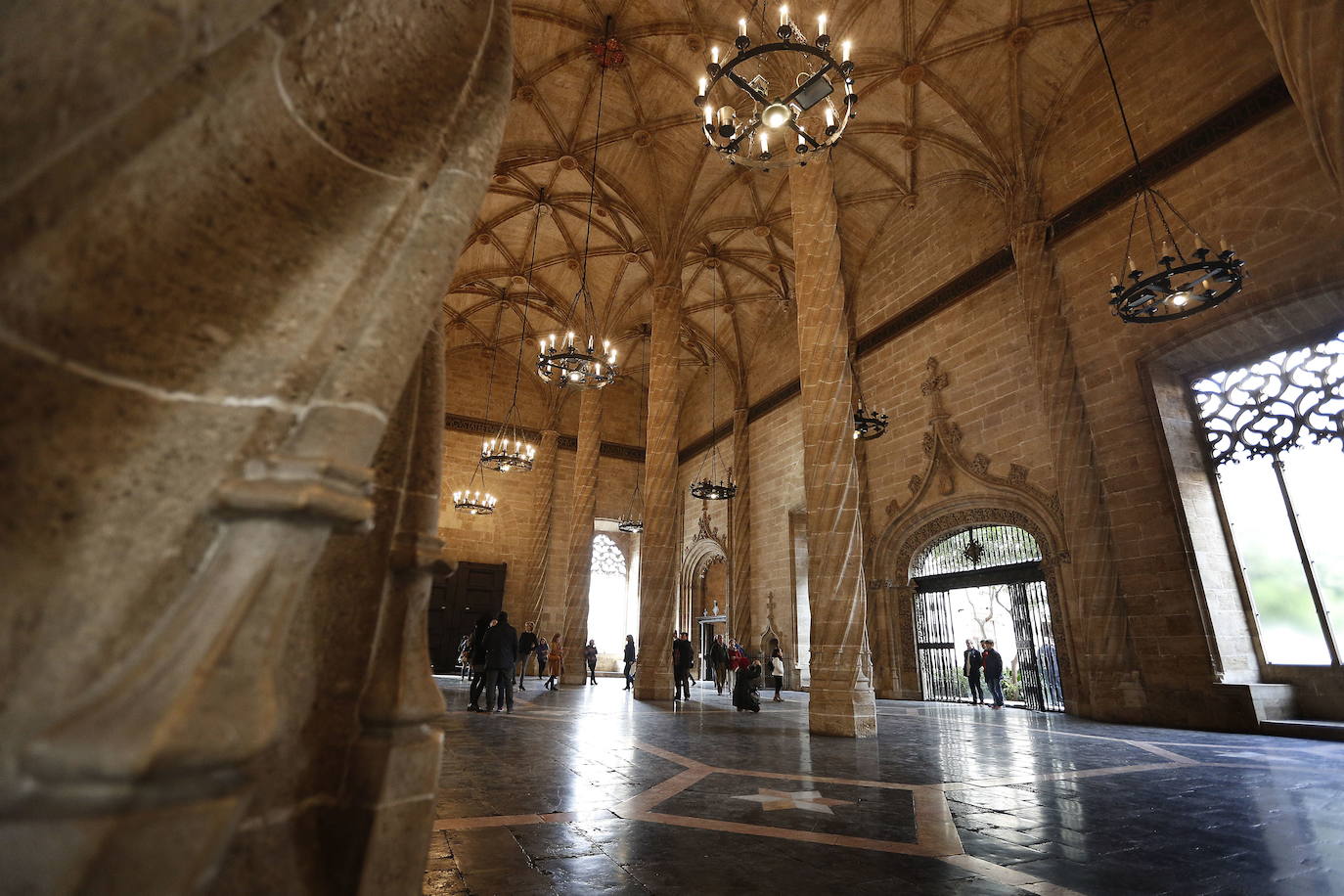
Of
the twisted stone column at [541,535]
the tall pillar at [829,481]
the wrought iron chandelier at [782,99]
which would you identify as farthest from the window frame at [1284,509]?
the twisted stone column at [541,535]

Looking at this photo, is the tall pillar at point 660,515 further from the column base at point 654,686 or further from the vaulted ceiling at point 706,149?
the vaulted ceiling at point 706,149

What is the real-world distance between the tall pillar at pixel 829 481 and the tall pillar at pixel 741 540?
9.17 meters

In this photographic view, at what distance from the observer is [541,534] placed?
18094 mm

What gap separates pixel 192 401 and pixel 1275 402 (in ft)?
37.2

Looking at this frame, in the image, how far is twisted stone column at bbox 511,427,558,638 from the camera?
56.6 ft

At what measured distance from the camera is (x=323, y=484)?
2.88 feet

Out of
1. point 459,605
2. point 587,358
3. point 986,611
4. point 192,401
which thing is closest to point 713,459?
point 459,605

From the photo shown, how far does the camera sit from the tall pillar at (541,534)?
1727 cm

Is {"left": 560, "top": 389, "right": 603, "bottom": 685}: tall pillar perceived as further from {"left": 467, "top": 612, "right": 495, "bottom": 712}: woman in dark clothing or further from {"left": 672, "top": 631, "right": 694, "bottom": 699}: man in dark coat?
{"left": 467, "top": 612, "right": 495, "bottom": 712}: woman in dark clothing

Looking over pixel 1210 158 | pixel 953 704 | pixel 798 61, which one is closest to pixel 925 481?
pixel 953 704

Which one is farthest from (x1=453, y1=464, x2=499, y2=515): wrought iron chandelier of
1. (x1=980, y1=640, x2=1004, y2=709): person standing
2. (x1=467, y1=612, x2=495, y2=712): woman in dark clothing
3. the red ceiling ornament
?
(x1=980, y1=640, x2=1004, y2=709): person standing

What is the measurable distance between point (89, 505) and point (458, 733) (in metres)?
6.05

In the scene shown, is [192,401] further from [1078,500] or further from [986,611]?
[986,611]

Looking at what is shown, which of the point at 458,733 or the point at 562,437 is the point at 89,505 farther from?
the point at 562,437
